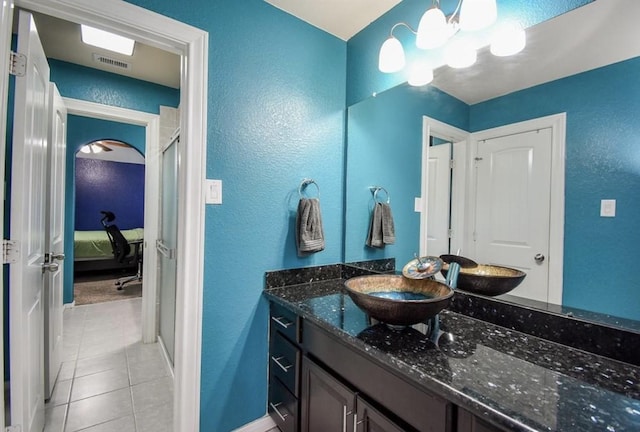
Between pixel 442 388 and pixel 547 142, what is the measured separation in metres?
0.91

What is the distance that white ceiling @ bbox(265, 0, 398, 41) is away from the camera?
5.28ft

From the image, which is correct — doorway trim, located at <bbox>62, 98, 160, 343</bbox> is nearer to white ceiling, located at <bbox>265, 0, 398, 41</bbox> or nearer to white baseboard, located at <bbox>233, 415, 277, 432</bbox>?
white baseboard, located at <bbox>233, 415, 277, 432</bbox>

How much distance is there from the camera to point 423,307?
3.15ft

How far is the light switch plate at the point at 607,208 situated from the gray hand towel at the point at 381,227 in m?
0.98

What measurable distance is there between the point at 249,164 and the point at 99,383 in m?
1.99

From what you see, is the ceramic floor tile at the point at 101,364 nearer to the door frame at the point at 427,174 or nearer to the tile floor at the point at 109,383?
the tile floor at the point at 109,383

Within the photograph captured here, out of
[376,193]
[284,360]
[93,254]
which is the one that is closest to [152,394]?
[284,360]

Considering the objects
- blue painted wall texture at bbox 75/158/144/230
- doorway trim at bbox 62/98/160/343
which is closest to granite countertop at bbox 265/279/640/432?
doorway trim at bbox 62/98/160/343

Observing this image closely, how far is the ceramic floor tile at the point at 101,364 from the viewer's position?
88.6 inches

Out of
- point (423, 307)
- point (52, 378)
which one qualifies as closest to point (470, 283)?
point (423, 307)

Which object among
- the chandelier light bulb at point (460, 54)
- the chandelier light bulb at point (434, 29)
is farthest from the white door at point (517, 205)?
the chandelier light bulb at point (434, 29)

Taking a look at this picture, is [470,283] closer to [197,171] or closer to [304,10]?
[197,171]

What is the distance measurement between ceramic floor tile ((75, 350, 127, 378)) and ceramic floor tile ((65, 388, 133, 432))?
37cm

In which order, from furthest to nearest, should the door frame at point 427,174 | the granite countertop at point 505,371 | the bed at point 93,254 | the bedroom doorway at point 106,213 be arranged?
the bed at point 93,254, the bedroom doorway at point 106,213, the door frame at point 427,174, the granite countertop at point 505,371
